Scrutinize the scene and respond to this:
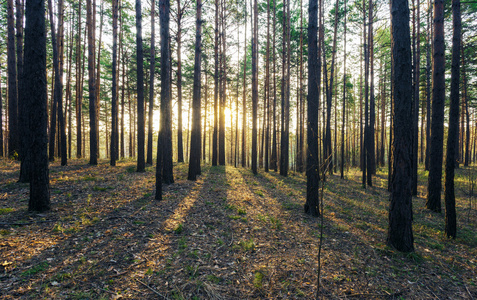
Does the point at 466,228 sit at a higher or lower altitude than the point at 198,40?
lower

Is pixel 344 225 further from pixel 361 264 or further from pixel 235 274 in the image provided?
pixel 235 274

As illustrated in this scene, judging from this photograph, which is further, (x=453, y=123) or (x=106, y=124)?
(x=106, y=124)

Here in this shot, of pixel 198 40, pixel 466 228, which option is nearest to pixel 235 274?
pixel 466 228

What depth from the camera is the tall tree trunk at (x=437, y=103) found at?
745cm

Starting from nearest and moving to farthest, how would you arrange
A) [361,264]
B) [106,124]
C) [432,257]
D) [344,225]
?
[361,264] < [432,257] < [344,225] < [106,124]

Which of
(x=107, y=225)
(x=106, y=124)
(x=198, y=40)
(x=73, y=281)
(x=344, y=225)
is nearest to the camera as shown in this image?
(x=73, y=281)

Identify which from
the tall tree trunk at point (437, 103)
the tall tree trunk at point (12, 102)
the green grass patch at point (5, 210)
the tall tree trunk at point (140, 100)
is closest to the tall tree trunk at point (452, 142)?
the tall tree trunk at point (437, 103)

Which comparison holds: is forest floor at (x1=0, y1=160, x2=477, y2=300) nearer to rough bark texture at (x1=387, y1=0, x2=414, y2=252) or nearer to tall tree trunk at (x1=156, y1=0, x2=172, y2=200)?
rough bark texture at (x1=387, y1=0, x2=414, y2=252)

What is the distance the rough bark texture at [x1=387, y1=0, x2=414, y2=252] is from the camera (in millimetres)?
4441

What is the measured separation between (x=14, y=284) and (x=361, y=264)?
587 centimetres

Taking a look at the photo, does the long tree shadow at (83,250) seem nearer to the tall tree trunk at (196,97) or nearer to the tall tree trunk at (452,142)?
the tall tree trunk at (196,97)

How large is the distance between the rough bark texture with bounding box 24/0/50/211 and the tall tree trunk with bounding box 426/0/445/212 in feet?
42.9

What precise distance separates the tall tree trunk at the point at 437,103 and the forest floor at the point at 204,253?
158 cm

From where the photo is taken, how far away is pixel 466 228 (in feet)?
21.0
